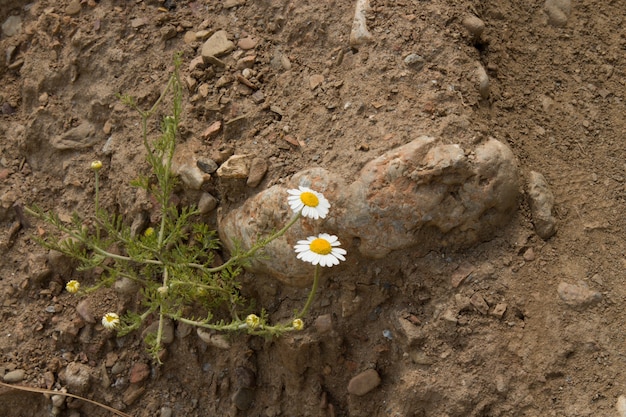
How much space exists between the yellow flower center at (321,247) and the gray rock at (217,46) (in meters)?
1.42

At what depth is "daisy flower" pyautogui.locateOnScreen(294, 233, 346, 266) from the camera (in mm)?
2977

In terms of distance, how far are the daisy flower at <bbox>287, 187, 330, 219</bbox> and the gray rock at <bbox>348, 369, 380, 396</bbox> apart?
31.2 inches

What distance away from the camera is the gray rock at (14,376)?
145 inches

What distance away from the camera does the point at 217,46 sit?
3924mm

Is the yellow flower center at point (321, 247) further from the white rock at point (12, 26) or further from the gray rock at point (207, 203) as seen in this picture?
the white rock at point (12, 26)

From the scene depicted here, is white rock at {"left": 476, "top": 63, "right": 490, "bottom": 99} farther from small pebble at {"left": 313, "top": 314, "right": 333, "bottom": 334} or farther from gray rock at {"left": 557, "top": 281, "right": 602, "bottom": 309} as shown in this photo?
small pebble at {"left": 313, "top": 314, "right": 333, "bottom": 334}

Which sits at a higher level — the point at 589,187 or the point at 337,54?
the point at 337,54

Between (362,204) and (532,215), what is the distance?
2.69 feet

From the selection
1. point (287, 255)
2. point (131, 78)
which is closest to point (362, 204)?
point (287, 255)

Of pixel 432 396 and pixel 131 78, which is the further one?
pixel 131 78

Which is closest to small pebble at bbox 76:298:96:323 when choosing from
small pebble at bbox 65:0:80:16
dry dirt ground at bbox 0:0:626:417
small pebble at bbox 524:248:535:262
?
dry dirt ground at bbox 0:0:626:417

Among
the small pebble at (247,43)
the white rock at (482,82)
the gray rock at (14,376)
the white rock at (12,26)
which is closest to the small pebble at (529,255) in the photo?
the white rock at (482,82)

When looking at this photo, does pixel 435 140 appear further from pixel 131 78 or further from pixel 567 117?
pixel 131 78

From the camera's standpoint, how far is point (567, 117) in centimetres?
367
